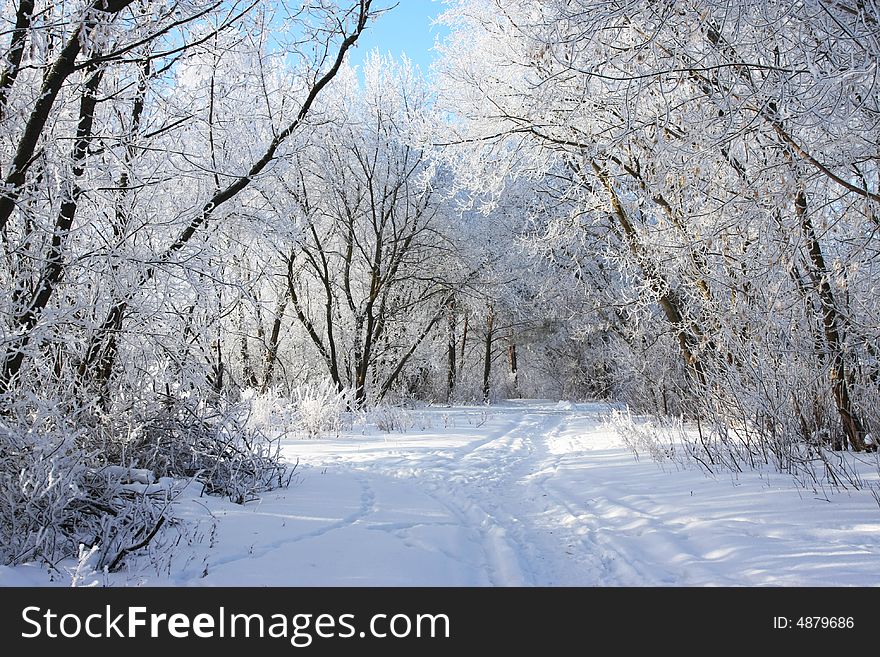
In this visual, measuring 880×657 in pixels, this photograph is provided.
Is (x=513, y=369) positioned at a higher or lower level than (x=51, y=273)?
lower

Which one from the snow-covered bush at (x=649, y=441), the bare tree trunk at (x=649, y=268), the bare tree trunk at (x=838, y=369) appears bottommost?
the snow-covered bush at (x=649, y=441)

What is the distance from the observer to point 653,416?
431 inches

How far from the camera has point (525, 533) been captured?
4176mm

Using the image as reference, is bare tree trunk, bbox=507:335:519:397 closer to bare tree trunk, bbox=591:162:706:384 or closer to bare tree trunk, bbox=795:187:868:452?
bare tree trunk, bbox=591:162:706:384

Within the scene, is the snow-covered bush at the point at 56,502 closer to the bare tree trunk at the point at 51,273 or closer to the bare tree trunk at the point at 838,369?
the bare tree trunk at the point at 51,273

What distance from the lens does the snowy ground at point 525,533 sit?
3.05 m

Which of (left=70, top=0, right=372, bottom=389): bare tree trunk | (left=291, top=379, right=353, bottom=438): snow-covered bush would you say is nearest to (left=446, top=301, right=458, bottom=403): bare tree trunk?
(left=291, top=379, right=353, bottom=438): snow-covered bush

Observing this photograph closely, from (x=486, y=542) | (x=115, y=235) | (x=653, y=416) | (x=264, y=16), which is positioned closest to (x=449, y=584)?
(x=486, y=542)

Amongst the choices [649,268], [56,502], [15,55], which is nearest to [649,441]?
[649,268]

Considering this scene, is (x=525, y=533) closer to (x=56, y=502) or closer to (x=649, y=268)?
(x=56, y=502)

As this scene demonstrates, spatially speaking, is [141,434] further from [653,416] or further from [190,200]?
[653,416]

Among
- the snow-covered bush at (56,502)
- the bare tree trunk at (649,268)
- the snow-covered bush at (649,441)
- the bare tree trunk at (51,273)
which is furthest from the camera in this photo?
the bare tree trunk at (649,268)

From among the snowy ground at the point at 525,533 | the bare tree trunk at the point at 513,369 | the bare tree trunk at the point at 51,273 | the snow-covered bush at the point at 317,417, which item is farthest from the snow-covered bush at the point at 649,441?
the bare tree trunk at the point at 513,369
